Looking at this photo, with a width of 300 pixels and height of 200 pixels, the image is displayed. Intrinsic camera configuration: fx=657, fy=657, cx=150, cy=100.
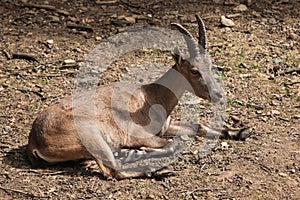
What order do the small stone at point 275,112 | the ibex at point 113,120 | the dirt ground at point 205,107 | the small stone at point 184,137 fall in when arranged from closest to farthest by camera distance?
the dirt ground at point 205,107, the ibex at point 113,120, the small stone at point 184,137, the small stone at point 275,112

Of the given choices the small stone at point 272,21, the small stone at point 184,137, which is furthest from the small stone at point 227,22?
the small stone at point 184,137

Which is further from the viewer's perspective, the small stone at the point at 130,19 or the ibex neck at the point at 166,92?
the small stone at the point at 130,19

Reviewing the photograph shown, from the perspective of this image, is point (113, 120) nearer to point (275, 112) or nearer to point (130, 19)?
point (275, 112)

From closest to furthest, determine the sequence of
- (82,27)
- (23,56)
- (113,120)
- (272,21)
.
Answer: (113,120)
(23,56)
(82,27)
(272,21)

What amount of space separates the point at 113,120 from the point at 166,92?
0.73 metres

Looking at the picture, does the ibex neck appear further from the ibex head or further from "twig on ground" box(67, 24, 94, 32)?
"twig on ground" box(67, 24, 94, 32)

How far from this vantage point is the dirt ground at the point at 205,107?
21.0 ft

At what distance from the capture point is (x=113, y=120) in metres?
7.14

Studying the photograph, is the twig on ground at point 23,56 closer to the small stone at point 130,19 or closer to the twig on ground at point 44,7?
the twig on ground at point 44,7

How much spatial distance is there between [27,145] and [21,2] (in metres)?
4.27

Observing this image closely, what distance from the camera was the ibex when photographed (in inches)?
259

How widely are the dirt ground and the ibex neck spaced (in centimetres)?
56

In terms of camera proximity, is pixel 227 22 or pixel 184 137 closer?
pixel 184 137

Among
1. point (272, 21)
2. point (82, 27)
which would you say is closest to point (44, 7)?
point (82, 27)
